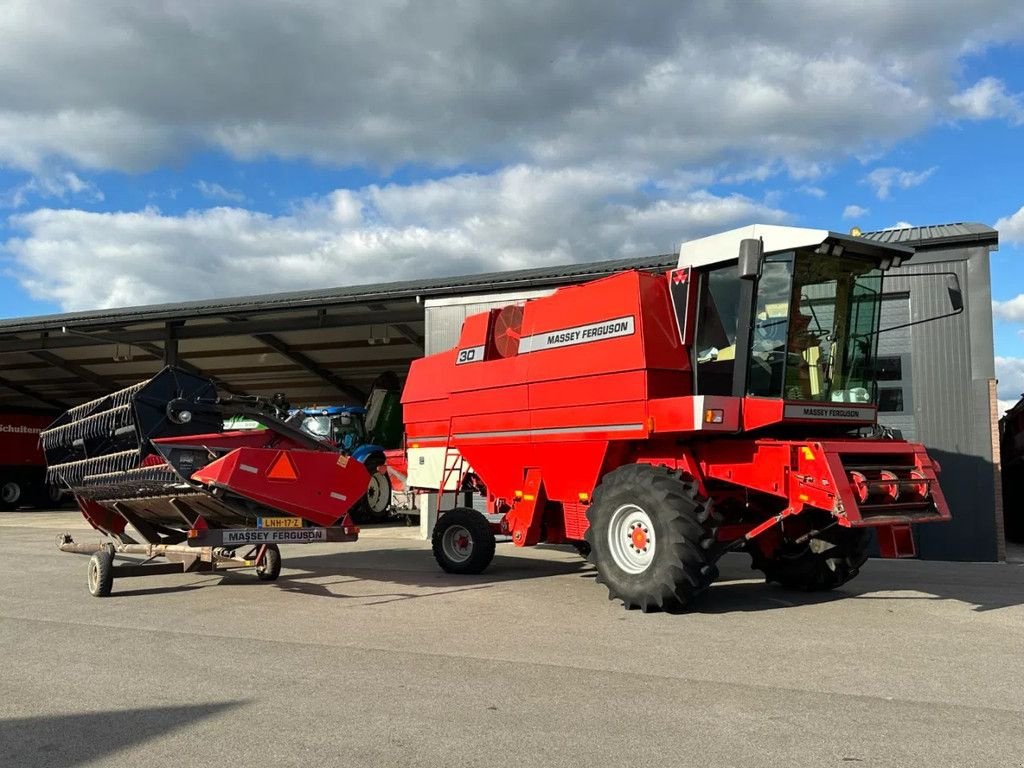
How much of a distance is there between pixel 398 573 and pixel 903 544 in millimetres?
5780

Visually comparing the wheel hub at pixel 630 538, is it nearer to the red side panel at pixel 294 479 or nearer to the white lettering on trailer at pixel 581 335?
the white lettering on trailer at pixel 581 335

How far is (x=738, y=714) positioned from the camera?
426cm

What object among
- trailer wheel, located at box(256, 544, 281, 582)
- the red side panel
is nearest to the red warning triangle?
the red side panel

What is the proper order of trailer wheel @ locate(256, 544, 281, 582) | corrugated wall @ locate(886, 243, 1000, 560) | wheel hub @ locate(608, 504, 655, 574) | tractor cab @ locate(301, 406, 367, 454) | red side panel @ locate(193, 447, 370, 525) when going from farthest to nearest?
tractor cab @ locate(301, 406, 367, 454) < corrugated wall @ locate(886, 243, 1000, 560) < trailer wheel @ locate(256, 544, 281, 582) < red side panel @ locate(193, 447, 370, 525) < wheel hub @ locate(608, 504, 655, 574)

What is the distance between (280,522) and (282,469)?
20.4 inches

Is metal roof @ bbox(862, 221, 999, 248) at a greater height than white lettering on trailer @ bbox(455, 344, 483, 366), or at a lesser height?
greater

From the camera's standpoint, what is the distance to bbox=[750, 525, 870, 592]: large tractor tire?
8.14 metres

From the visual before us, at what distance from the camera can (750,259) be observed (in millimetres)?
6762

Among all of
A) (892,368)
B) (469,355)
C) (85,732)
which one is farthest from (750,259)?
(892,368)

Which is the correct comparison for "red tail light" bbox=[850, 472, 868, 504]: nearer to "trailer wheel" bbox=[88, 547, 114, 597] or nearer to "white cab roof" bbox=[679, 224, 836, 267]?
"white cab roof" bbox=[679, 224, 836, 267]

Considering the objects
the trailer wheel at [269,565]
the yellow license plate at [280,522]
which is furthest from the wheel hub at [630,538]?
the trailer wheel at [269,565]

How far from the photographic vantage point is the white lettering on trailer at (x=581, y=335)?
7773 millimetres

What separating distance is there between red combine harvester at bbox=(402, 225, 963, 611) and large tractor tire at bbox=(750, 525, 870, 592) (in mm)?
16

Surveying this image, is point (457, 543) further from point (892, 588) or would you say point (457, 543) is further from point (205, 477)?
point (892, 588)
